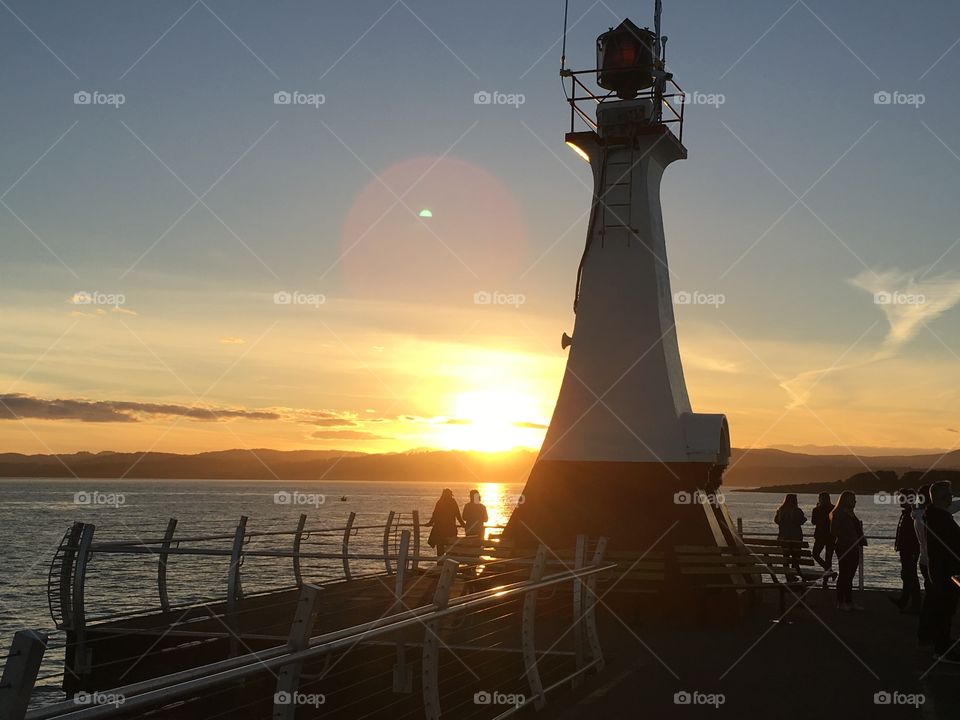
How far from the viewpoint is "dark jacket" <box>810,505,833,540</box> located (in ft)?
67.6

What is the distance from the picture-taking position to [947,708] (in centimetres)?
930

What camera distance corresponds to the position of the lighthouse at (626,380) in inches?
692

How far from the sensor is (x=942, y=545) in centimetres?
1150

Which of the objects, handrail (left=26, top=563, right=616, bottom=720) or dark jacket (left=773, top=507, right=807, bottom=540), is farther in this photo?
dark jacket (left=773, top=507, right=807, bottom=540)

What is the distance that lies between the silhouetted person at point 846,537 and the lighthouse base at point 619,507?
6.57 feet

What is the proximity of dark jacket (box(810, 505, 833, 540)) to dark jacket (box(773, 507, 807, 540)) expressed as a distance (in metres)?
0.34

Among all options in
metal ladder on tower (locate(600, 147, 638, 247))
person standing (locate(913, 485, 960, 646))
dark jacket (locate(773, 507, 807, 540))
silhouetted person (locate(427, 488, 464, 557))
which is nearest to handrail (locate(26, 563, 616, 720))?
person standing (locate(913, 485, 960, 646))

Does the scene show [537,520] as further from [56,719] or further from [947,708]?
[56,719]

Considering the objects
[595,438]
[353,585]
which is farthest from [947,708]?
[353,585]

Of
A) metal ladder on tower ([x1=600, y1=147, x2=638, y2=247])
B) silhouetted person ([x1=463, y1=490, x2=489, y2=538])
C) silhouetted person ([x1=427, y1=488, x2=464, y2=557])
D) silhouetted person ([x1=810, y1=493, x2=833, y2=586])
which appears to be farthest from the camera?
silhouetted person ([x1=463, y1=490, x2=489, y2=538])

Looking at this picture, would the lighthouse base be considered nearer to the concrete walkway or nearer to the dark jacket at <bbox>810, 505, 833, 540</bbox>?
the concrete walkway

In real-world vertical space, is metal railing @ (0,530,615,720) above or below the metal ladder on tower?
below

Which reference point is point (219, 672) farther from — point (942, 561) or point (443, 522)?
point (443, 522)

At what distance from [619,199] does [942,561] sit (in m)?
9.63
